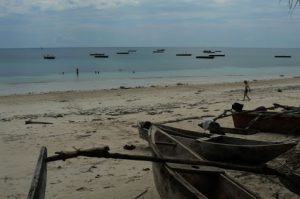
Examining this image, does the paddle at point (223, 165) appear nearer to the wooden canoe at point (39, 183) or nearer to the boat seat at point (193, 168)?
the boat seat at point (193, 168)

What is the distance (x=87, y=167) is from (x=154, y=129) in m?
1.36

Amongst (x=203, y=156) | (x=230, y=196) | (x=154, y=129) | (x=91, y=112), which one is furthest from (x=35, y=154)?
(x=91, y=112)

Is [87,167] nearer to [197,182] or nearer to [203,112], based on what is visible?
[197,182]

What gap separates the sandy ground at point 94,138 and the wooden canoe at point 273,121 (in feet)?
0.64

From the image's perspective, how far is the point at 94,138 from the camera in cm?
976

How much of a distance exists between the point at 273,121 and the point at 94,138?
13.4 ft

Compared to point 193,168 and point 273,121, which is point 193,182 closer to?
point 193,168

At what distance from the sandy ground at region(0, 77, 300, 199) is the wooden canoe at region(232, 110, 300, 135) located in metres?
0.20

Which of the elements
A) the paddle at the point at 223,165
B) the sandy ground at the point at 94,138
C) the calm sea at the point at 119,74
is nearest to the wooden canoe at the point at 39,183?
the paddle at the point at 223,165

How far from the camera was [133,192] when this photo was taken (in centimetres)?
599

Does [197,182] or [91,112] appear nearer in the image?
[197,182]

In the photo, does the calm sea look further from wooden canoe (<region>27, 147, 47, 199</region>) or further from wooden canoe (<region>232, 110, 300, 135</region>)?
wooden canoe (<region>27, 147, 47, 199</region>)

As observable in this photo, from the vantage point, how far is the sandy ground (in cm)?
619

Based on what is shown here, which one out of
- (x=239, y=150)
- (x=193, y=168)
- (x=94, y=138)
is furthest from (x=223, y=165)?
(x=94, y=138)
